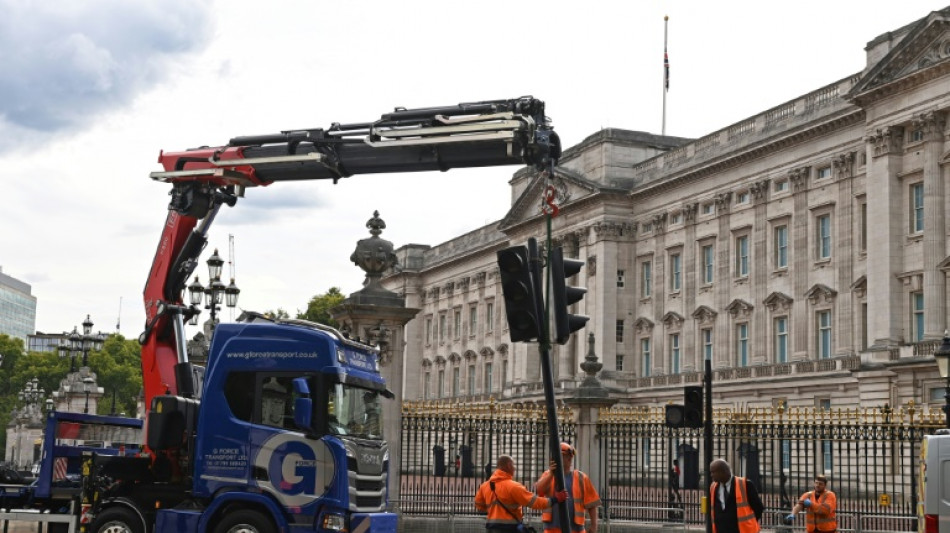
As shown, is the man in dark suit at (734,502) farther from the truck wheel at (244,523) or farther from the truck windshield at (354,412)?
the truck wheel at (244,523)

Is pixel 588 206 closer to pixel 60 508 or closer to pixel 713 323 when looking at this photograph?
pixel 713 323

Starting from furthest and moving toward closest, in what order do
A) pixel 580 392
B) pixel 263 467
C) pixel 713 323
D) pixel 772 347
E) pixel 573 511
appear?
pixel 713 323, pixel 772 347, pixel 580 392, pixel 263 467, pixel 573 511

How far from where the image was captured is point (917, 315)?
49.9 meters

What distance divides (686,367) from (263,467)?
5410 centimetres

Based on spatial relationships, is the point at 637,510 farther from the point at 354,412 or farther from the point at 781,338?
the point at 781,338

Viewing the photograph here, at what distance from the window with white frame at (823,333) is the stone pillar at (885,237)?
666 centimetres

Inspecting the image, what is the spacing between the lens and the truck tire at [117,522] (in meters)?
17.2

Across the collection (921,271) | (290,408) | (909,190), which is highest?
(909,190)

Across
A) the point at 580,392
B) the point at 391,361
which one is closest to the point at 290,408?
the point at 391,361

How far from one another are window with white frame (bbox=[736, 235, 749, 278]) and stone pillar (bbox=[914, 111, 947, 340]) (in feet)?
52.8

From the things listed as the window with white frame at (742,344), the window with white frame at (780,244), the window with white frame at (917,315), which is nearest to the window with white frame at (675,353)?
the window with white frame at (742,344)

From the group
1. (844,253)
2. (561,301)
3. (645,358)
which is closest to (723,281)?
(645,358)

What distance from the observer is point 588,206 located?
77625 mm

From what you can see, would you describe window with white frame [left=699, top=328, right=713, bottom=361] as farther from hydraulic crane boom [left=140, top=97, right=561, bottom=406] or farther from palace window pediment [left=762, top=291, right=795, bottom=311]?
hydraulic crane boom [left=140, top=97, right=561, bottom=406]
